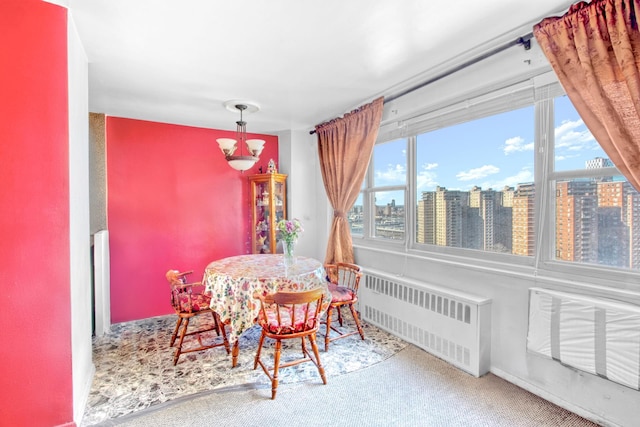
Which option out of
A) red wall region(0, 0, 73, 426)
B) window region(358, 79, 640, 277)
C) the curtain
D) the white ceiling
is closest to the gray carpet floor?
red wall region(0, 0, 73, 426)

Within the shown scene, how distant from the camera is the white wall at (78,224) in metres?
1.86

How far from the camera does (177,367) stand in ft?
8.40

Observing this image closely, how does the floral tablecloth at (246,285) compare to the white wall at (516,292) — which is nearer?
the white wall at (516,292)

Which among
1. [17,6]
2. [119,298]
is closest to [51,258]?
[17,6]

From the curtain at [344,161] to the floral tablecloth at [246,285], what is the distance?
3.65 feet

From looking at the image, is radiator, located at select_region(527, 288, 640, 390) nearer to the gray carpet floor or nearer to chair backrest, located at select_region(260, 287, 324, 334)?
the gray carpet floor

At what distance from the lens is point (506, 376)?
2289mm

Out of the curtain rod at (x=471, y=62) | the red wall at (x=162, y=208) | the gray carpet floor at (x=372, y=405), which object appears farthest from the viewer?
the red wall at (x=162, y=208)

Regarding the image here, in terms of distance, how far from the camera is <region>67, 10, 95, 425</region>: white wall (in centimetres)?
186

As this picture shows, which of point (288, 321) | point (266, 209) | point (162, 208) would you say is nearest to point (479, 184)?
point (288, 321)

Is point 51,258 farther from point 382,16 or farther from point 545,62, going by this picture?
point 545,62

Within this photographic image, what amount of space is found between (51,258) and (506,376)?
10.1ft

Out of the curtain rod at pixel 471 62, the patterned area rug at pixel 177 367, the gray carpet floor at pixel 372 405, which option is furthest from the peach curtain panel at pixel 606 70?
the patterned area rug at pixel 177 367

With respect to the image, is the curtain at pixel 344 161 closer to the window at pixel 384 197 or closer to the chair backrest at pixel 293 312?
the window at pixel 384 197
